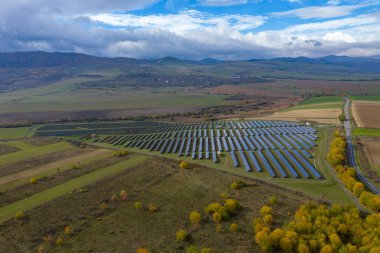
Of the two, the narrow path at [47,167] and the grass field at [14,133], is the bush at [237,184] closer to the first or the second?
the narrow path at [47,167]

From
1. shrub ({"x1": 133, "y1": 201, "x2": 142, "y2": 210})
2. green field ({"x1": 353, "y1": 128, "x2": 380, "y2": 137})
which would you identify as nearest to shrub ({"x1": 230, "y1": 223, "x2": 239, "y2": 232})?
shrub ({"x1": 133, "y1": 201, "x2": 142, "y2": 210})

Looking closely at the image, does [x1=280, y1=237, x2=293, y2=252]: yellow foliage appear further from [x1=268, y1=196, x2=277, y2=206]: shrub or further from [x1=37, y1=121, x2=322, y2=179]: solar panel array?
[x1=37, y1=121, x2=322, y2=179]: solar panel array

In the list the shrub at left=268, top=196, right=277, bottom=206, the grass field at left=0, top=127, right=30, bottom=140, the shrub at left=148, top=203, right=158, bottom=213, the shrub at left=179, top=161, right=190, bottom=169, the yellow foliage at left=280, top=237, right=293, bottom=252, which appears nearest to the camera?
the yellow foliage at left=280, top=237, right=293, bottom=252

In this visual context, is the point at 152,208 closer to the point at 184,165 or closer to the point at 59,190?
the point at 184,165

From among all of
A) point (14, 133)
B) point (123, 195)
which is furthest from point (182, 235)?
point (14, 133)

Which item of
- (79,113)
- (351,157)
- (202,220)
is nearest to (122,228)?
(202,220)

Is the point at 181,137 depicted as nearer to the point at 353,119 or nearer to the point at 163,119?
the point at 163,119
